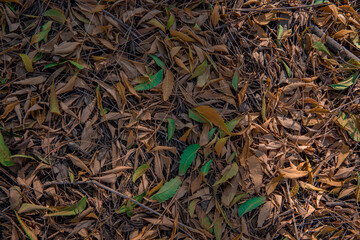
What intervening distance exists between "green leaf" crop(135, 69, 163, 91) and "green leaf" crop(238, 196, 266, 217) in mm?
651

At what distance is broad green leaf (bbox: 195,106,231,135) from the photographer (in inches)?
43.6

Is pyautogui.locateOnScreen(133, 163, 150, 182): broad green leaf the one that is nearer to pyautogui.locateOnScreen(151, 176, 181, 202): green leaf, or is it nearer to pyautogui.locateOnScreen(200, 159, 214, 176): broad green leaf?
pyautogui.locateOnScreen(151, 176, 181, 202): green leaf

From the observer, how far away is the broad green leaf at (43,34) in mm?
1102

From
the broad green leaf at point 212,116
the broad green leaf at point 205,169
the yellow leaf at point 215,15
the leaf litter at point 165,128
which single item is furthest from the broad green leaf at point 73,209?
the yellow leaf at point 215,15

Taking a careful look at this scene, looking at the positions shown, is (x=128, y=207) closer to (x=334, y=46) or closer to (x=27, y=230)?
(x=27, y=230)

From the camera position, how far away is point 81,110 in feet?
3.67

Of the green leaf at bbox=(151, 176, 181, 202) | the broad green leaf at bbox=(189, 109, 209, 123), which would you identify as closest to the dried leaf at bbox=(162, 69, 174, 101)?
the broad green leaf at bbox=(189, 109, 209, 123)

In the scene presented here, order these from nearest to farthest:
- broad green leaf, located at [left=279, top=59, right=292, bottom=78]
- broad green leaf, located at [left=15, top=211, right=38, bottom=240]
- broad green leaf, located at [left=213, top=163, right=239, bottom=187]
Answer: broad green leaf, located at [left=15, top=211, right=38, bottom=240] < broad green leaf, located at [left=213, top=163, right=239, bottom=187] < broad green leaf, located at [left=279, top=59, right=292, bottom=78]

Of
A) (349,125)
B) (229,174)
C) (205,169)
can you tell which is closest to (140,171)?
(205,169)

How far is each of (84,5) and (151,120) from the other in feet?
1.93

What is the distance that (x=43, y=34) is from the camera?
1107mm

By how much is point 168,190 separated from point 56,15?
89 centimetres

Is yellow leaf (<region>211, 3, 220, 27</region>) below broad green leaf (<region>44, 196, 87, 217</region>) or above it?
above

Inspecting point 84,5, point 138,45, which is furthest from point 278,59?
point 84,5
